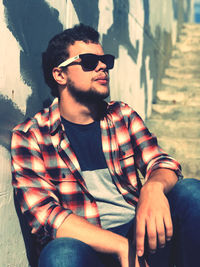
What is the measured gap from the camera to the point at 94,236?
1506mm

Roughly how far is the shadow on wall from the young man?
66 millimetres

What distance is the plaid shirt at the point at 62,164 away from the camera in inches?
63.7

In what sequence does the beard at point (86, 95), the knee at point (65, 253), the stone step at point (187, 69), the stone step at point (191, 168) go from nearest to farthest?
1. the knee at point (65, 253)
2. the beard at point (86, 95)
3. the stone step at point (191, 168)
4. the stone step at point (187, 69)

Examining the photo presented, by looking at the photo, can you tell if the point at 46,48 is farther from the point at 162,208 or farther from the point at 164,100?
the point at 164,100

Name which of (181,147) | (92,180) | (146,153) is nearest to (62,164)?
(92,180)

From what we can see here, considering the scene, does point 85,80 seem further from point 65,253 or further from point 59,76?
point 65,253

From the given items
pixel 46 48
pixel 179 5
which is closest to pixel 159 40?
pixel 179 5

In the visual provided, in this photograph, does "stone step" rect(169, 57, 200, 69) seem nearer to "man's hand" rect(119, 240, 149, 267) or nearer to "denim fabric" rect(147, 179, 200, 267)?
"denim fabric" rect(147, 179, 200, 267)

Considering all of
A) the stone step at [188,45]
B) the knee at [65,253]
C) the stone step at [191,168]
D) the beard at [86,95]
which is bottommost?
the stone step at [191,168]

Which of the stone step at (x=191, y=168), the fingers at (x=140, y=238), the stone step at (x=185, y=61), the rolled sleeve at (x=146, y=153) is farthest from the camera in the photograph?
the stone step at (x=185, y=61)

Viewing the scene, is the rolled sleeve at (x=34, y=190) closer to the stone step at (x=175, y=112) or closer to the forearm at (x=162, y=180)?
the forearm at (x=162, y=180)

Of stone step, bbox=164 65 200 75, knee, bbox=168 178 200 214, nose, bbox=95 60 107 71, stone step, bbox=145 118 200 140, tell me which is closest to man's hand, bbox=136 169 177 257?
knee, bbox=168 178 200 214

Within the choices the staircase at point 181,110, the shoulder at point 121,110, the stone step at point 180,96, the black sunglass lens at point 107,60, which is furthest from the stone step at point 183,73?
the shoulder at point 121,110

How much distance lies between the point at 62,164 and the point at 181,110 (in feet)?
11.3
